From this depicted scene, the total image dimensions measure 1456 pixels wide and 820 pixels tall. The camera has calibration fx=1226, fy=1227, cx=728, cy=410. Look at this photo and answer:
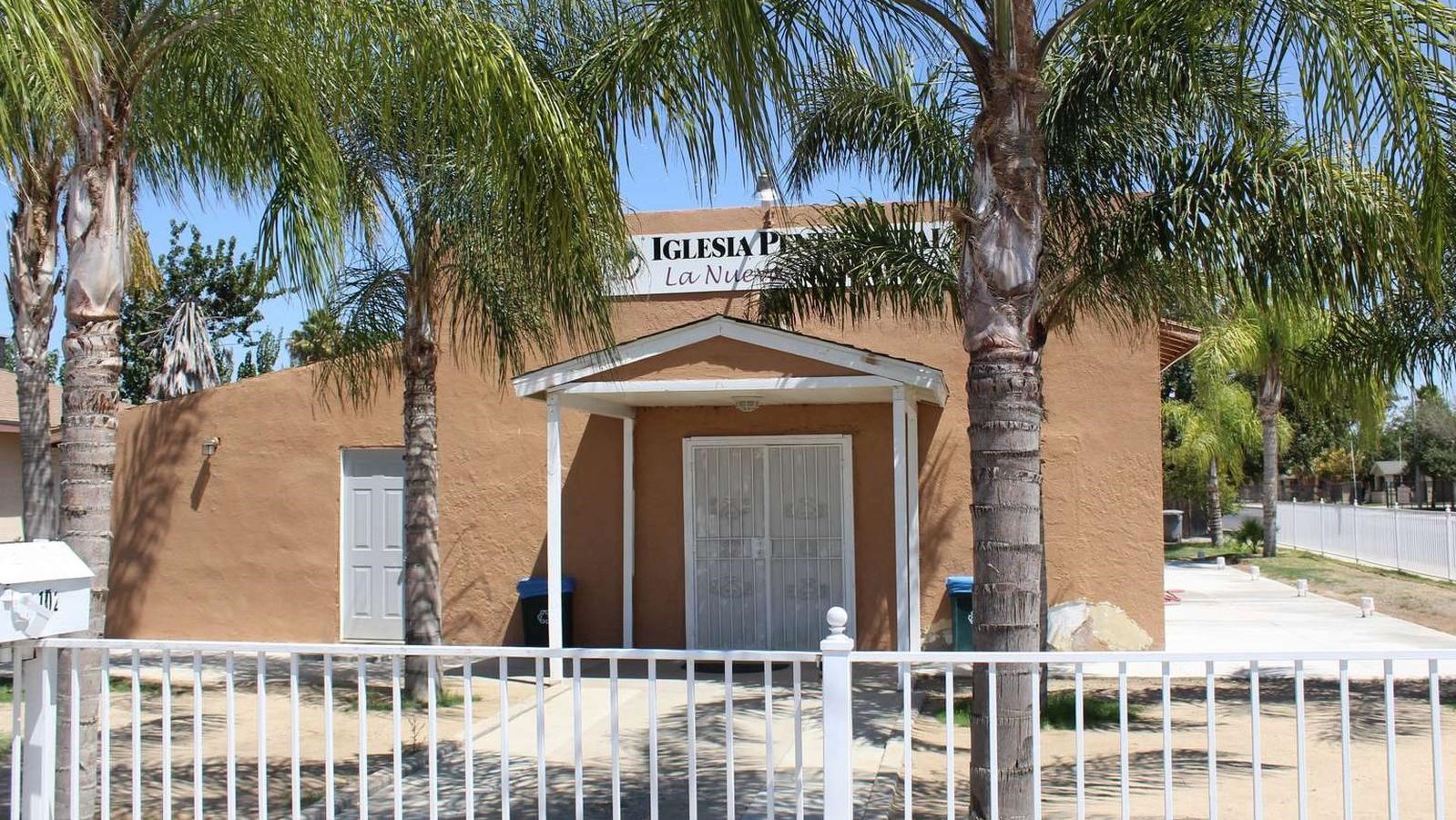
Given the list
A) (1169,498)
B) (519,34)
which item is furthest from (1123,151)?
(1169,498)

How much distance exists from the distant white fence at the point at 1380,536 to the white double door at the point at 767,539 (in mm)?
12730

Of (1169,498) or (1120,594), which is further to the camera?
(1169,498)

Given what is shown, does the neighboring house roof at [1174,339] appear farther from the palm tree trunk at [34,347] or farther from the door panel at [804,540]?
the palm tree trunk at [34,347]

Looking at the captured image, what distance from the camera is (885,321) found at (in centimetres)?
1243

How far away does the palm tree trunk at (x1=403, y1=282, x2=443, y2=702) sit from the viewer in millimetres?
9445

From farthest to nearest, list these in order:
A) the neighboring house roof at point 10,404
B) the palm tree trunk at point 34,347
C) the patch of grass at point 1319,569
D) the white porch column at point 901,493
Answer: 1. the patch of grass at point 1319,569
2. the neighboring house roof at point 10,404
3. the white porch column at point 901,493
4. the palm tree trunk at point 34,347

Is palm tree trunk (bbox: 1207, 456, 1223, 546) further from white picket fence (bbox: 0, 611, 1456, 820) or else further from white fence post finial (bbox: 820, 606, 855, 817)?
white fence post finial (bbox: 820, 606, 855, 817)

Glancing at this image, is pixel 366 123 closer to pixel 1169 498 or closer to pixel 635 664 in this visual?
pixel 635 664

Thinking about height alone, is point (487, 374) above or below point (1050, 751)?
above

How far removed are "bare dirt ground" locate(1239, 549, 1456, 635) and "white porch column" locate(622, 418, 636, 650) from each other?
9.85 meters

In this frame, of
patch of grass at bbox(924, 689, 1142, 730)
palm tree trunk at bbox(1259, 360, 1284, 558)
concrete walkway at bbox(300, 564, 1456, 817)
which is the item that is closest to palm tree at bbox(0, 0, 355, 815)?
concrete walkway at bbox(300, 564, 1456, 817)

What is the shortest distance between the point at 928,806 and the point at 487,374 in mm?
7778

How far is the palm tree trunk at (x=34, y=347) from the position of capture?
10.1 meters

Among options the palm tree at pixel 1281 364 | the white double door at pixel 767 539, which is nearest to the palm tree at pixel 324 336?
the white double door at pixel 767 539
